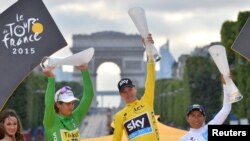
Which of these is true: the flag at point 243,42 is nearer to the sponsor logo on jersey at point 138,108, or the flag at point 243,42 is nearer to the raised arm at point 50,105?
the sponsor logo on jersey at point 138,108

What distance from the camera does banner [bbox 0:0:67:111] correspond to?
733 cm

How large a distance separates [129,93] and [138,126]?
1.00 feet

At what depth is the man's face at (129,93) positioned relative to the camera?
7.48 meters

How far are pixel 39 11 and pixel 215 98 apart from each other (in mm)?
53150

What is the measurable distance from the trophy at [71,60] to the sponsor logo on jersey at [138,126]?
691mm

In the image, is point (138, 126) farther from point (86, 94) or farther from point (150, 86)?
point (86, 94)

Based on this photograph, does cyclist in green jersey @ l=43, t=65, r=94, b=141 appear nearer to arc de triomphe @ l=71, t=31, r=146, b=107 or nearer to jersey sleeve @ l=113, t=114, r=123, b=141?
jersey sleeve @ l=113, t=114, r=123, b=141

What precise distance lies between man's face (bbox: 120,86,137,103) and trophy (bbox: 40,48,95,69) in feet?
1.44

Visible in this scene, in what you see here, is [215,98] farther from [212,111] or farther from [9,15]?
[9,15]

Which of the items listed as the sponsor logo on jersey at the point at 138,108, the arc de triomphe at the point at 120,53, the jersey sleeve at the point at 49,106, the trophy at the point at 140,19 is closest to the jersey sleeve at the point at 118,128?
the sponsor logo on jersey at the point at 138,108

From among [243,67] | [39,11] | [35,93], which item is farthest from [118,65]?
[39,11]

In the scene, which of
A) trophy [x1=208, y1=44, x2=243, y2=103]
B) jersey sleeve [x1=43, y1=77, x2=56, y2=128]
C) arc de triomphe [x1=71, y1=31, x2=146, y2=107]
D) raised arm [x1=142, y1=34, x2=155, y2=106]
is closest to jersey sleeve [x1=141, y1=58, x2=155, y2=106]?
raised arm [x1=142, y1=34, x2=155, y2=106]

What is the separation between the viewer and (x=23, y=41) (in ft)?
24.3

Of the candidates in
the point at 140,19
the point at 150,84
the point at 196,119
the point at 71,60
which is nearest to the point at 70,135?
the point at 71,60
